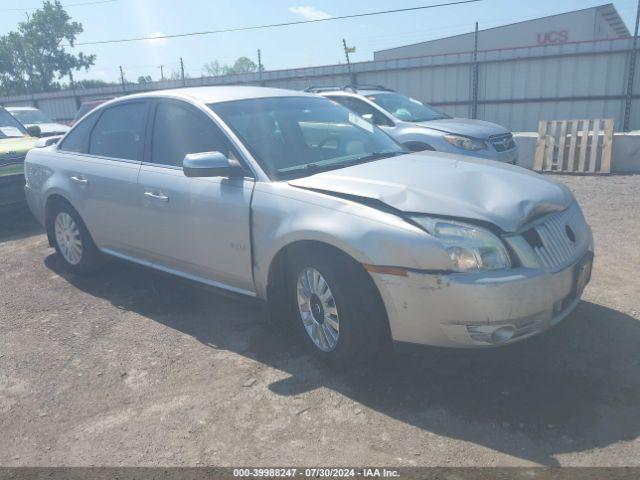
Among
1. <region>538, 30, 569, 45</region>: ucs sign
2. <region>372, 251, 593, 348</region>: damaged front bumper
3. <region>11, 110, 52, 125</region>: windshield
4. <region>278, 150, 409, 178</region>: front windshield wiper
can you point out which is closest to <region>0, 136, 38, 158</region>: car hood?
<region>278, 150, 409, 178</region>: front windshield wiper

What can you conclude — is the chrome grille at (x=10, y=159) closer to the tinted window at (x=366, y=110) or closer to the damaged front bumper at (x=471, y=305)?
the tinted window at (x=366, y=110)

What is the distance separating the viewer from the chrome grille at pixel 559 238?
3.03 metres

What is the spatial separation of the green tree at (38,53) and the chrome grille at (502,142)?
1962 inches

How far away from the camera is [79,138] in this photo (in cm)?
525

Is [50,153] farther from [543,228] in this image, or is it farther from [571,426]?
[571,426]

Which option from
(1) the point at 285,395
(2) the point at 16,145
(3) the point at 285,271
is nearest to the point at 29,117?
(2) the point at 16,145

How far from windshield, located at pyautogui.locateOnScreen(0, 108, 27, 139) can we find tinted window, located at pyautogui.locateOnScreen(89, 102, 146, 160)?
4662 mm

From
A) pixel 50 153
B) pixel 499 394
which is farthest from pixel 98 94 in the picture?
pixel 499 394

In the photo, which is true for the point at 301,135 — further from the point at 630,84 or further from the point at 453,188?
the point at 630,84

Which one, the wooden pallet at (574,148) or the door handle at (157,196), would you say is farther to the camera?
the wooden pallet at (574,148)

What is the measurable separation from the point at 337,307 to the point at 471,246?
2.72ft

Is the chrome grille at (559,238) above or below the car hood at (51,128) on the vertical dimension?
below

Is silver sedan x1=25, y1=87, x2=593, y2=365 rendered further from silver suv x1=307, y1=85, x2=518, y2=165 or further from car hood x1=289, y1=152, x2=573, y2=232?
silver suv x1=307, y1=85, x2=518, y2=165

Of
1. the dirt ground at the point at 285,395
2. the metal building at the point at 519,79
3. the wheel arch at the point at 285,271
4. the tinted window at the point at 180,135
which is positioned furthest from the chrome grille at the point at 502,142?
the metal building at the point at 519,79
